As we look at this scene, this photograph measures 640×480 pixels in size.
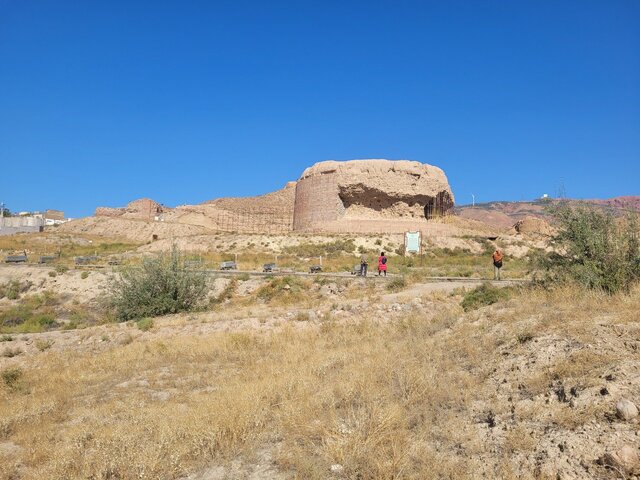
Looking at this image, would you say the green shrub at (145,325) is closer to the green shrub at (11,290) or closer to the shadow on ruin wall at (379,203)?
the green shrub at (11,290)

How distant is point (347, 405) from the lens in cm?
502

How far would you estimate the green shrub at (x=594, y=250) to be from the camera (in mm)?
8516

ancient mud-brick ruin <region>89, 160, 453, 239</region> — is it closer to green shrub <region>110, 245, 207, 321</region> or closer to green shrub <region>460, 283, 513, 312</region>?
green shrub <region>110, 245, 207, 321</region>

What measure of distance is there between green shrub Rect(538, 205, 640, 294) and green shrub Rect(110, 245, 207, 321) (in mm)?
10662

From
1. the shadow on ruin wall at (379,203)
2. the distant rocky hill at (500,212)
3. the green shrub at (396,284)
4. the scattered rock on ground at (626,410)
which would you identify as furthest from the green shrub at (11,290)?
the distant rocky hill at (500,212)

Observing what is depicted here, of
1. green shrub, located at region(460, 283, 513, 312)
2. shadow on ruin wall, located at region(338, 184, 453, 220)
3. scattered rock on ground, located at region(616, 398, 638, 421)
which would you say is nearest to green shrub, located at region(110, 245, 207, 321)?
green shrub, located at region(460, 283, 513, 312)

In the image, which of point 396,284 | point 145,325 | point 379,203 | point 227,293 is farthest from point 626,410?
point 379,203

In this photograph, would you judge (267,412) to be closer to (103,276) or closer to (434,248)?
(103,276)

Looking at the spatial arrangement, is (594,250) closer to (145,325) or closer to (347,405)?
(347,405)

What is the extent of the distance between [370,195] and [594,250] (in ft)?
97.0

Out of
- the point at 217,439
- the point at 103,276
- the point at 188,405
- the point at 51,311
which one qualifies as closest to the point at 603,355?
the point at 217,439

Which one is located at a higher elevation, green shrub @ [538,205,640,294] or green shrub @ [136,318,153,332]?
green shrub @ [538,205,640,294]

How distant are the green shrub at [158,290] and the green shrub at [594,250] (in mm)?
10662

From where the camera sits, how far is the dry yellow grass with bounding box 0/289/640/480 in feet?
12.6
